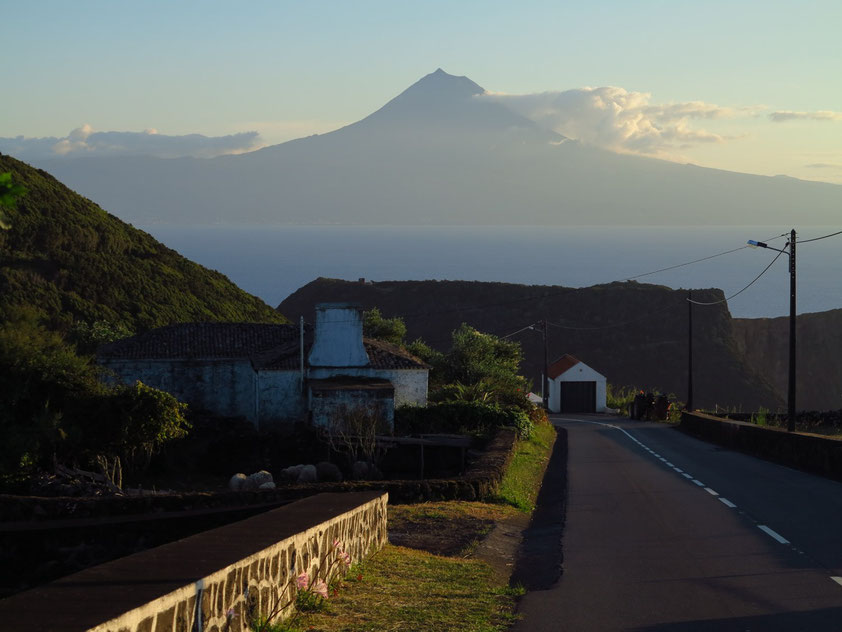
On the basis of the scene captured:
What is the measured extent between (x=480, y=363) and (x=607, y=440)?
11.4 meters

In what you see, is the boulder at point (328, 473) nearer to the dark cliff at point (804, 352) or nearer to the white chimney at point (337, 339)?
the white chimney at point (337, 339)

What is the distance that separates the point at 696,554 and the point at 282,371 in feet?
87.3

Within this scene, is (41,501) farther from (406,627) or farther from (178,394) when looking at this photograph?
(178,394)

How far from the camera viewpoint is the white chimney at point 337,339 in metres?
39.3

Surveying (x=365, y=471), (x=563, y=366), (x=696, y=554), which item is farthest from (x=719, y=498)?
(x=563, y=366)

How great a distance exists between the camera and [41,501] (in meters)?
18.2

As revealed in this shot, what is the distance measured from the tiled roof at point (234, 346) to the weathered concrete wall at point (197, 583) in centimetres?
2905

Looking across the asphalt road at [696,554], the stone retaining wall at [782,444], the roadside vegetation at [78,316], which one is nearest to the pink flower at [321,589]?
the asphalt road at [696,554]

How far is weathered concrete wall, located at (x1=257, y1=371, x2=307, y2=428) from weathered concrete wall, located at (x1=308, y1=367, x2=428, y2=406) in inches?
31.2

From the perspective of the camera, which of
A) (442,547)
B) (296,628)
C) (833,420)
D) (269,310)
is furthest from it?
(269,310)

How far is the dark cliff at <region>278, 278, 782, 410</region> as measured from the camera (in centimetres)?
10231

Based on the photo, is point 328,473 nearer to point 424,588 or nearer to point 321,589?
point 424,588

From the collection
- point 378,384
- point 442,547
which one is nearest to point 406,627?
point 442,547

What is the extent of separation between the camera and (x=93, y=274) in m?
67.2
